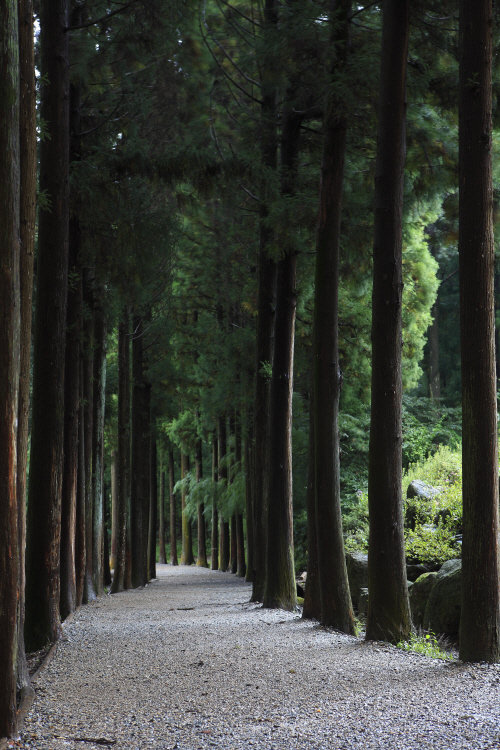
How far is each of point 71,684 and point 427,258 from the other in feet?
41.9

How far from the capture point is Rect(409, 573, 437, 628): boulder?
10.9m

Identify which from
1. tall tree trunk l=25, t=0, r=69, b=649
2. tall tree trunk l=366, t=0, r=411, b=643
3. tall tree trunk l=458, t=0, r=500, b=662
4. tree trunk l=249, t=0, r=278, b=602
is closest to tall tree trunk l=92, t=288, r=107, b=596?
tree trunk l=249, t=0, r=278, b=602

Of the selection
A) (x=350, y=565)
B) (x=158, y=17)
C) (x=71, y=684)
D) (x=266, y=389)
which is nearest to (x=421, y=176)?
(x=158, y=17)

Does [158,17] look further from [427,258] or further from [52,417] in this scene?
[427,258]

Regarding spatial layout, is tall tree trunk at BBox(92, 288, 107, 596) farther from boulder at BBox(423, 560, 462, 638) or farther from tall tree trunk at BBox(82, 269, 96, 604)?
boulder at BBox(423, 560, 462, 638)

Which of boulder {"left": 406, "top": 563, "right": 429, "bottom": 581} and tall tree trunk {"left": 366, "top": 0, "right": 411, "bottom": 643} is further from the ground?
tall tree trunk {"left": 366, "top": 0, "right": 411, "bottom": 643}

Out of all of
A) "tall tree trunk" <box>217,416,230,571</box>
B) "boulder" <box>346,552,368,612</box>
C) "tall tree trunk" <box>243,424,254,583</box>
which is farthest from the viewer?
"tall tree trunk" <box>217,416,230,571</box>

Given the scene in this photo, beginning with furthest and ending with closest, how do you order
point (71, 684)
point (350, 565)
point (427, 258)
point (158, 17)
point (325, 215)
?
point (427, 258), point (350, 565), point (158, 17), point (325, 215), point (71, 684)

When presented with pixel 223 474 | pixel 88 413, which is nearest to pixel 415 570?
pixel 88 413

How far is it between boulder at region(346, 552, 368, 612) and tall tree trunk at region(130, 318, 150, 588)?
7.63 meters

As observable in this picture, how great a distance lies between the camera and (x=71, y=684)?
6430 mm

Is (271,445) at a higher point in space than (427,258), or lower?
lower

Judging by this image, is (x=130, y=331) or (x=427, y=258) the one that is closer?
(x=427, y=258)

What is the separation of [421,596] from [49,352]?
625cm
